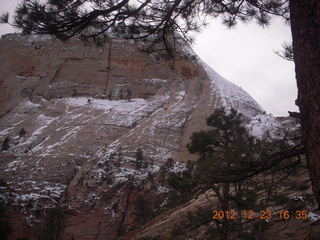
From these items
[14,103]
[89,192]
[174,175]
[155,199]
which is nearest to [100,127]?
[89,192]

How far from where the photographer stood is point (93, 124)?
3100 cm

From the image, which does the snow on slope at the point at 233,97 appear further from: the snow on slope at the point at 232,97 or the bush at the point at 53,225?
the bush at the point at 53,225

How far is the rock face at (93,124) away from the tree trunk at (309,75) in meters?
3.13

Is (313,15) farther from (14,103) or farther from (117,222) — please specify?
(14,103)

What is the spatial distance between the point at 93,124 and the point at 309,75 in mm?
30029

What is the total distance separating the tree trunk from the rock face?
3130 mm

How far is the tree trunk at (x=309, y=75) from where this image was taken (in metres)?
2.04

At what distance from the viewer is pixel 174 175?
738 centimetres

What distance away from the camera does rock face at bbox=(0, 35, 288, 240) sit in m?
19.9
